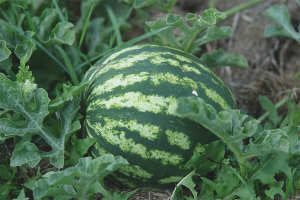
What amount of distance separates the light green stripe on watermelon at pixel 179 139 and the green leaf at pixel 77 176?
330 mm

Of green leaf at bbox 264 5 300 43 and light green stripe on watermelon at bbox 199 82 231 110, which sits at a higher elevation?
green leaf at bbox 264 5 300 43

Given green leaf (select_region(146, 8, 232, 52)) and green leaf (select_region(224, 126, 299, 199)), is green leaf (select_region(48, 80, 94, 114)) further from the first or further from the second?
green leaf (select_region(224, 126, 299, 199))

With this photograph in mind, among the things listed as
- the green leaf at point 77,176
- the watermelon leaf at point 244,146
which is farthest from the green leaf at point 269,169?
the green leaf at point 77,176

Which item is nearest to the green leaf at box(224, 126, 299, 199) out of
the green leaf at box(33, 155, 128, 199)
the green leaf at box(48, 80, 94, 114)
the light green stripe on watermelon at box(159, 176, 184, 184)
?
the light green stripe on watermelon at box(159, 176, 184, 184)

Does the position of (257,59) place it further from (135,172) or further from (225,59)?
(135,172)

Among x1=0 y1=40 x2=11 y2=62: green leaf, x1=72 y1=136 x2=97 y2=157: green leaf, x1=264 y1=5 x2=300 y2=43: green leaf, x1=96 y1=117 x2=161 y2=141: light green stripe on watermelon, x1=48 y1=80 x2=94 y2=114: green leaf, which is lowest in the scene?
x1=72 y1=136 x2=97 y2=157: green leaf

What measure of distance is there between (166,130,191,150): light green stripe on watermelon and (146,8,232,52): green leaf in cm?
77

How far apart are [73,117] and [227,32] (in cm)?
131

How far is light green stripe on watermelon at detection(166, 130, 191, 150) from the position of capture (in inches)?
70.3

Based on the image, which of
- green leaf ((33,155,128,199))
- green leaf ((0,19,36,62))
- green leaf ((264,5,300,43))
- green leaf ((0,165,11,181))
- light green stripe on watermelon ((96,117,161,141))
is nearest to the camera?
green leaf ((33,155,128,199))

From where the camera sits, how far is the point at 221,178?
1.94 m

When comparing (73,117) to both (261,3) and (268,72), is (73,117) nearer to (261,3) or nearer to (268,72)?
(268,72)

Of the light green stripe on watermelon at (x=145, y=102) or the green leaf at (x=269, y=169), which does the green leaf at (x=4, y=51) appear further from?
the green leaf at (x=269, y=169)

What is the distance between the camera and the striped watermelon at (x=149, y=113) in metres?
1.78
